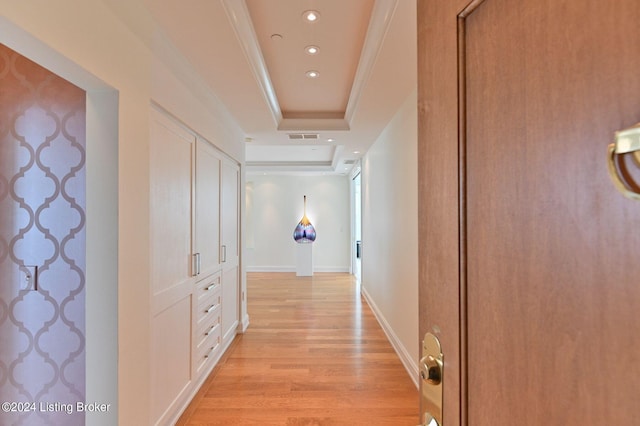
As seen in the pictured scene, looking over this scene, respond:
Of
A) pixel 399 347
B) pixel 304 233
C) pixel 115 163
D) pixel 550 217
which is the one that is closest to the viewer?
pixel 550 217

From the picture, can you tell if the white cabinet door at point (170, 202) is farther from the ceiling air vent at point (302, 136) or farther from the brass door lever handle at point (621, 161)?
the brass door lever handle at point (621, 161)

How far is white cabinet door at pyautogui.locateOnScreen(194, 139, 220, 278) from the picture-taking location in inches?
97.1

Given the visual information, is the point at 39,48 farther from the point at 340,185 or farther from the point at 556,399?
the point at 340,185

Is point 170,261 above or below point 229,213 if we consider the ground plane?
below

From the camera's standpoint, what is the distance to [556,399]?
0.41 m

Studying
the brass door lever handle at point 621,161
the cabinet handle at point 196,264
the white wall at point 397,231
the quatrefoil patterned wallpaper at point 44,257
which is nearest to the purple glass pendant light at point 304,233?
the white wall at point 397,231

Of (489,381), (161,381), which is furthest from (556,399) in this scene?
(161,381)

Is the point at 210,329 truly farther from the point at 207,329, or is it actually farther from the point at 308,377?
the point at 308,377

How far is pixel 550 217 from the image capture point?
425mm

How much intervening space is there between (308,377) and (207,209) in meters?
1.75

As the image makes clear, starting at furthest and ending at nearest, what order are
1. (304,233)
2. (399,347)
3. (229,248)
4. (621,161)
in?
(304,233), (229,248), (399,347), (621,161)

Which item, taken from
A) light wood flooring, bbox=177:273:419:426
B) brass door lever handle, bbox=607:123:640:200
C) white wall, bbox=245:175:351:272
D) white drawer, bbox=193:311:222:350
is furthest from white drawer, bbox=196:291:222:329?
white wall, bbox=245:175:351:272

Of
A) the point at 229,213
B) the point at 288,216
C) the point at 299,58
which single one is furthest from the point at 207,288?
the point at 288,216

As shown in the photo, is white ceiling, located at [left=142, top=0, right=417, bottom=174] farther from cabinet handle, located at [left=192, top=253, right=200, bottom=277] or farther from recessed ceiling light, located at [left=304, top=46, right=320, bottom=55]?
cabinet handle, located at [left=192, top=253, right=200, bottom=277]
